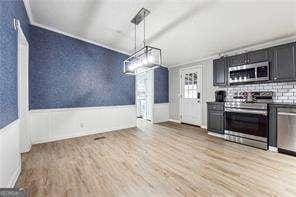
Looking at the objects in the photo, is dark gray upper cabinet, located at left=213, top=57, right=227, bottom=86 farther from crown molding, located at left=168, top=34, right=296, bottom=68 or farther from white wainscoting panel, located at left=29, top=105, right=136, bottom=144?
white wainscoting panel, located at left=29, top=105, right=136, bottom=144

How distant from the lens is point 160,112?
713 cm

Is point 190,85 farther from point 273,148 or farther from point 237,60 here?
point 273,148

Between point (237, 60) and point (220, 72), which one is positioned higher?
point (237, 60)

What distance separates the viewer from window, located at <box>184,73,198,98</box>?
6152 millimetres

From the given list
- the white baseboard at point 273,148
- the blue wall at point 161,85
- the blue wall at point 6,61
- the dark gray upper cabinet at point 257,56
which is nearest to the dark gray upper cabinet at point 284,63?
the dark gray upper cabinet at point 257,56

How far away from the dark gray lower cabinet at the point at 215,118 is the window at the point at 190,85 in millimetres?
1373

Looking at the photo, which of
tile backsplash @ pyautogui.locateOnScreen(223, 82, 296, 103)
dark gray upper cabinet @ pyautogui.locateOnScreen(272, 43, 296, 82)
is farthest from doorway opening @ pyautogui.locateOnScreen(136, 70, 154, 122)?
dark gray upper cabinet @ pyautogui.locateOnScreen(272, 43, 296, 82)

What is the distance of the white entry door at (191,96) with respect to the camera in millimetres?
5969

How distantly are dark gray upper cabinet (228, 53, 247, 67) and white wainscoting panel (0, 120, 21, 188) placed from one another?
15.5 feet

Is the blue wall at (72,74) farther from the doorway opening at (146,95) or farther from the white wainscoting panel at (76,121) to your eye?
the doorway opening at (146,95)

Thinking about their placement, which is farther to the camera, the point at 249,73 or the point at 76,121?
the point at 76,121

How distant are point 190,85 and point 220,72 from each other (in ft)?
5.23

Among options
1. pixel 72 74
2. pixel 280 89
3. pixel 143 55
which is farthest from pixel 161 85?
pixel 280 89

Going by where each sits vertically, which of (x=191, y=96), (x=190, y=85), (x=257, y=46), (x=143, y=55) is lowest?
(x=191, y=96)
